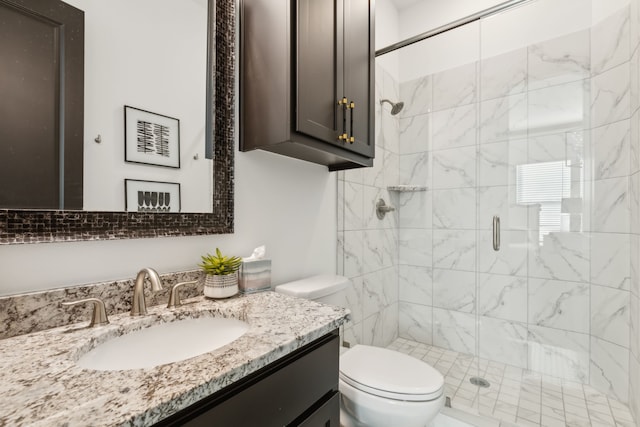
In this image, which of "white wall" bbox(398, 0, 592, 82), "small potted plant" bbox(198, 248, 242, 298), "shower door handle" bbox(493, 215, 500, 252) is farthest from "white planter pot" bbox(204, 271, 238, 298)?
"white wall" bbox(398, 0, 592, 82)

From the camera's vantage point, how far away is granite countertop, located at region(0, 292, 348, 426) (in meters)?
0.43

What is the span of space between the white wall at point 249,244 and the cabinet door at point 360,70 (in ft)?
1.06

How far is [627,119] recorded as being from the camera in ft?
5.40

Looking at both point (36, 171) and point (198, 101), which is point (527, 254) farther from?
point (36, 171)

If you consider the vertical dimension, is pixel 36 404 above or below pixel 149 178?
below

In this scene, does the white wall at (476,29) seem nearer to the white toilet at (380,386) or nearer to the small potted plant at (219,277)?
the white toilet at (380,386)

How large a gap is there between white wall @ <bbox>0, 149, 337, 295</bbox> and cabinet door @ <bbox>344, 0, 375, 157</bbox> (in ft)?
1.06

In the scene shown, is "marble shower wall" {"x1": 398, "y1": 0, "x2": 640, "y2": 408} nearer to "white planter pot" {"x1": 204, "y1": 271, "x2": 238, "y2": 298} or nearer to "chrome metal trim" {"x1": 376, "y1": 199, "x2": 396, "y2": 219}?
"chrome metal trim" {"x1": 376, "y1": 199, "x2": 396, "y2": 219}

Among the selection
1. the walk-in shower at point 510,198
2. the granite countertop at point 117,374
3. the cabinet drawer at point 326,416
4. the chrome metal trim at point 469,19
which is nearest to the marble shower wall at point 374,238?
the walk-in shower at point 510,198

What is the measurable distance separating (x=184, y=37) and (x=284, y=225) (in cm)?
83

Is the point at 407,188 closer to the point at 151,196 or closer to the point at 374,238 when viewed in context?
the point at 374,238

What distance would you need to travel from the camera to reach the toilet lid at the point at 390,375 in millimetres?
1124

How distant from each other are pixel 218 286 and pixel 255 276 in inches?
6.2

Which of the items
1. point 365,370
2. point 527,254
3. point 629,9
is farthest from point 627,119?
point 365,370
